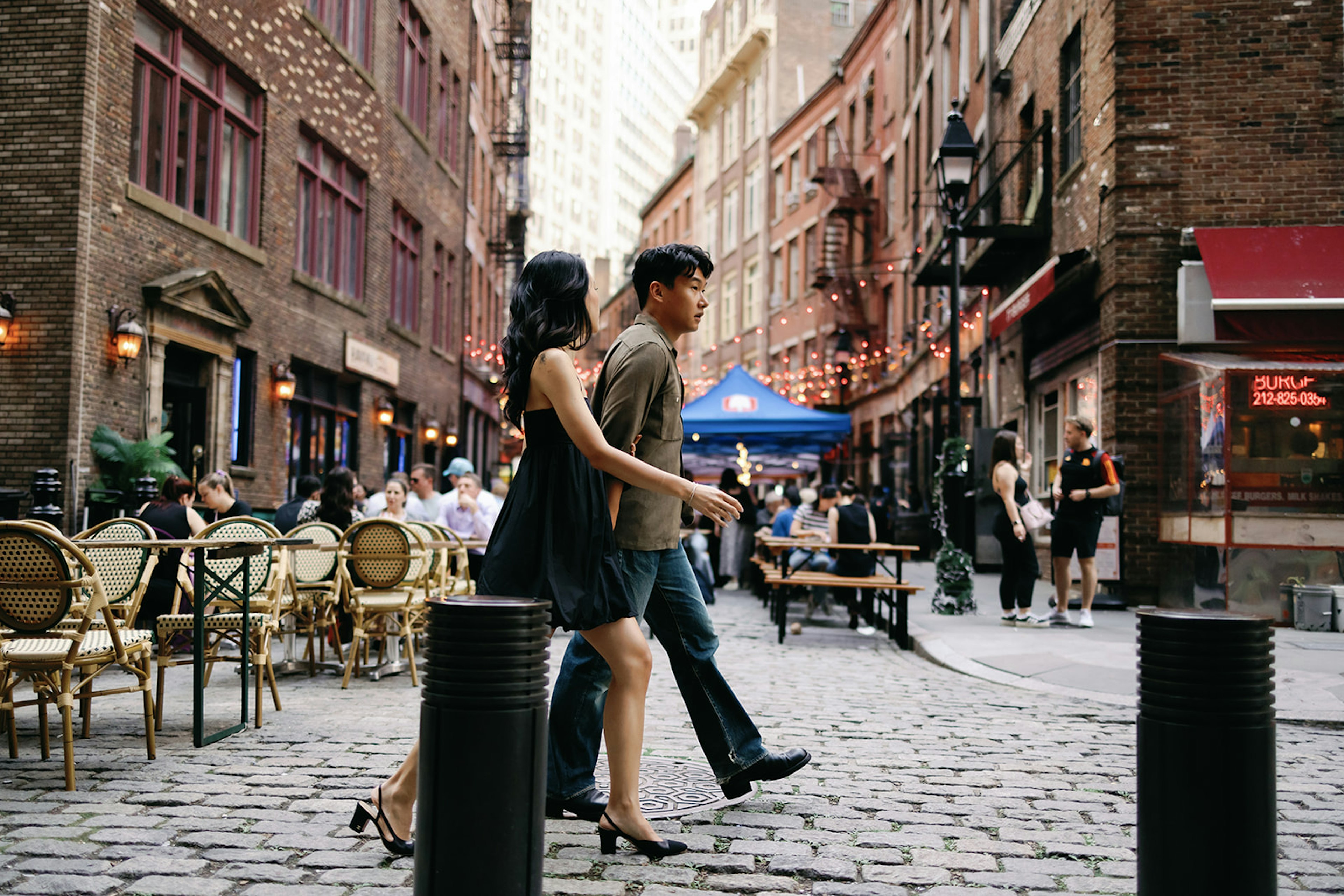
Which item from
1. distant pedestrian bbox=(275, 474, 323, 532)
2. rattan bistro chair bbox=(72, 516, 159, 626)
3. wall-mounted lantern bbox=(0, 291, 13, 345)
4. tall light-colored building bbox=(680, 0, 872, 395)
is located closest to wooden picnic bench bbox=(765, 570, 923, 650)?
distant pedestrian bbox=(275, 474, 323, 532)

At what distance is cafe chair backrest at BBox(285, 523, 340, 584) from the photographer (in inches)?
324

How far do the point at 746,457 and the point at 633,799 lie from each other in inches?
684

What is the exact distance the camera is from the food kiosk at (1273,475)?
10.9 meters

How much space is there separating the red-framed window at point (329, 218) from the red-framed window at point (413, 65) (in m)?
3.11

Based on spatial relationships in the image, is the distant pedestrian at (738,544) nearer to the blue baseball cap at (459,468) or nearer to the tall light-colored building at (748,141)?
the blue baseball cap at (459,468)

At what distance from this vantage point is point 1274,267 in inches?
488

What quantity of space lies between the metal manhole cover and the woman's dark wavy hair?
1.54 meters

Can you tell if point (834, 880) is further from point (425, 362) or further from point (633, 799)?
point (425, 362)

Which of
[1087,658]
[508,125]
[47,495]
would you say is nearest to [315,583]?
[47,495]

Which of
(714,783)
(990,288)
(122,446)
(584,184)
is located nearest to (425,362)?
(990,288)

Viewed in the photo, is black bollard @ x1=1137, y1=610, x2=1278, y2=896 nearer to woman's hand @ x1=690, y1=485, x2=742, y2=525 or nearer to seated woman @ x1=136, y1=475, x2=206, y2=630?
woman's hand @ x1=690, y1=485, x2=742, y2=525

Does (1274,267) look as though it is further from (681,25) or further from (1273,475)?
(681,25)

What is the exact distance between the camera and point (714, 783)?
4793mm

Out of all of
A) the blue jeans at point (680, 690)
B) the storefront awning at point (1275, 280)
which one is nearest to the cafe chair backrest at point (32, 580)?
the blue jeans at point (680, 690)
